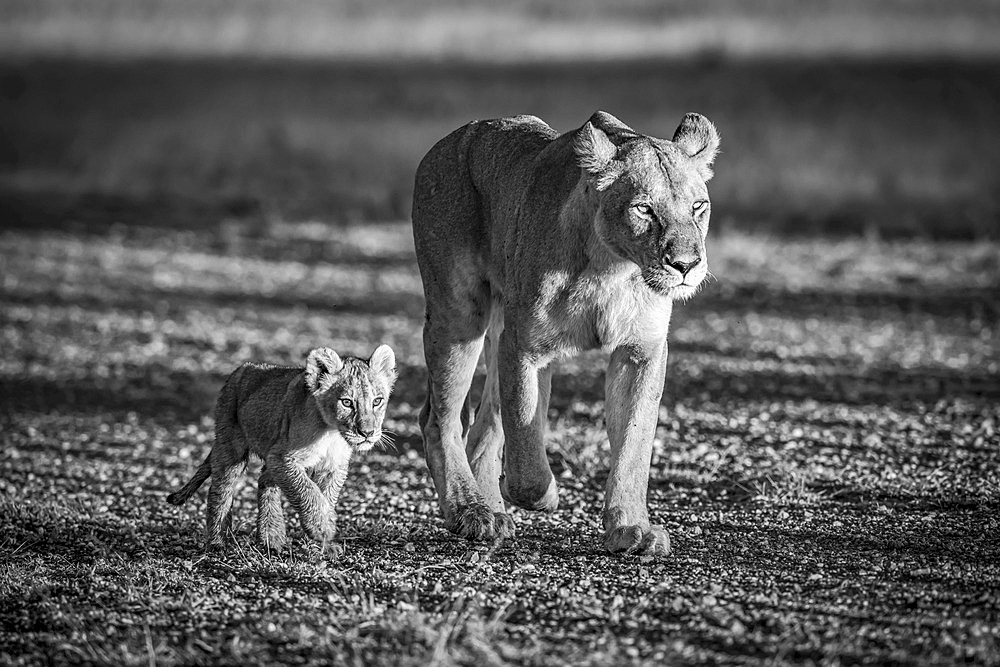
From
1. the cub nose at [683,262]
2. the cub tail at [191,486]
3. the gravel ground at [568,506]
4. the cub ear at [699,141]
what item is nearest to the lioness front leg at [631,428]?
the gravel ground at [568,506]

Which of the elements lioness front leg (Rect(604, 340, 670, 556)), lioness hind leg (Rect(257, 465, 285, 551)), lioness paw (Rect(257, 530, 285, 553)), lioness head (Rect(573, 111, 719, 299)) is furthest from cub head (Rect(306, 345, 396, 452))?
lioness head (Rect(573, 111, 719, 299))

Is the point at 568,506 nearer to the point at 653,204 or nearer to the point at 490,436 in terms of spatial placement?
the point at 490,436

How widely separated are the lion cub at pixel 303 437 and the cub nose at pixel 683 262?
1539 millimetres

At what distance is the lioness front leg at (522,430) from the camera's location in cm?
634

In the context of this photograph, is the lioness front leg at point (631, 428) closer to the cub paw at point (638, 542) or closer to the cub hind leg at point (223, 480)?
the cub paw at point (638, 542)

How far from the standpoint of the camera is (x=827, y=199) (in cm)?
2042

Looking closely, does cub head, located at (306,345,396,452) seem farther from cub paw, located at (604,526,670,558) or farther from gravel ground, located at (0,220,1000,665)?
cub paw, located at (604,526,670,558)

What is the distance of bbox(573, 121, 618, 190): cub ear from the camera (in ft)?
19.7

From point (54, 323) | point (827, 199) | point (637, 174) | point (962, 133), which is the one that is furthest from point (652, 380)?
point (962, 133)

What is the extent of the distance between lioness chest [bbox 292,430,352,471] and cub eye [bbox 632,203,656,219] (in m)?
1.73

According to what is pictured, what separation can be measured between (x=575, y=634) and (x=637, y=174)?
6.57 ft

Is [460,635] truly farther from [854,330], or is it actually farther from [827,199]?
[827,199]

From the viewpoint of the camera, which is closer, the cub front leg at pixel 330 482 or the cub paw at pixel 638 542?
the cub paw at pixel 638 542

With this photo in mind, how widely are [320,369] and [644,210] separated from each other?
168cm
